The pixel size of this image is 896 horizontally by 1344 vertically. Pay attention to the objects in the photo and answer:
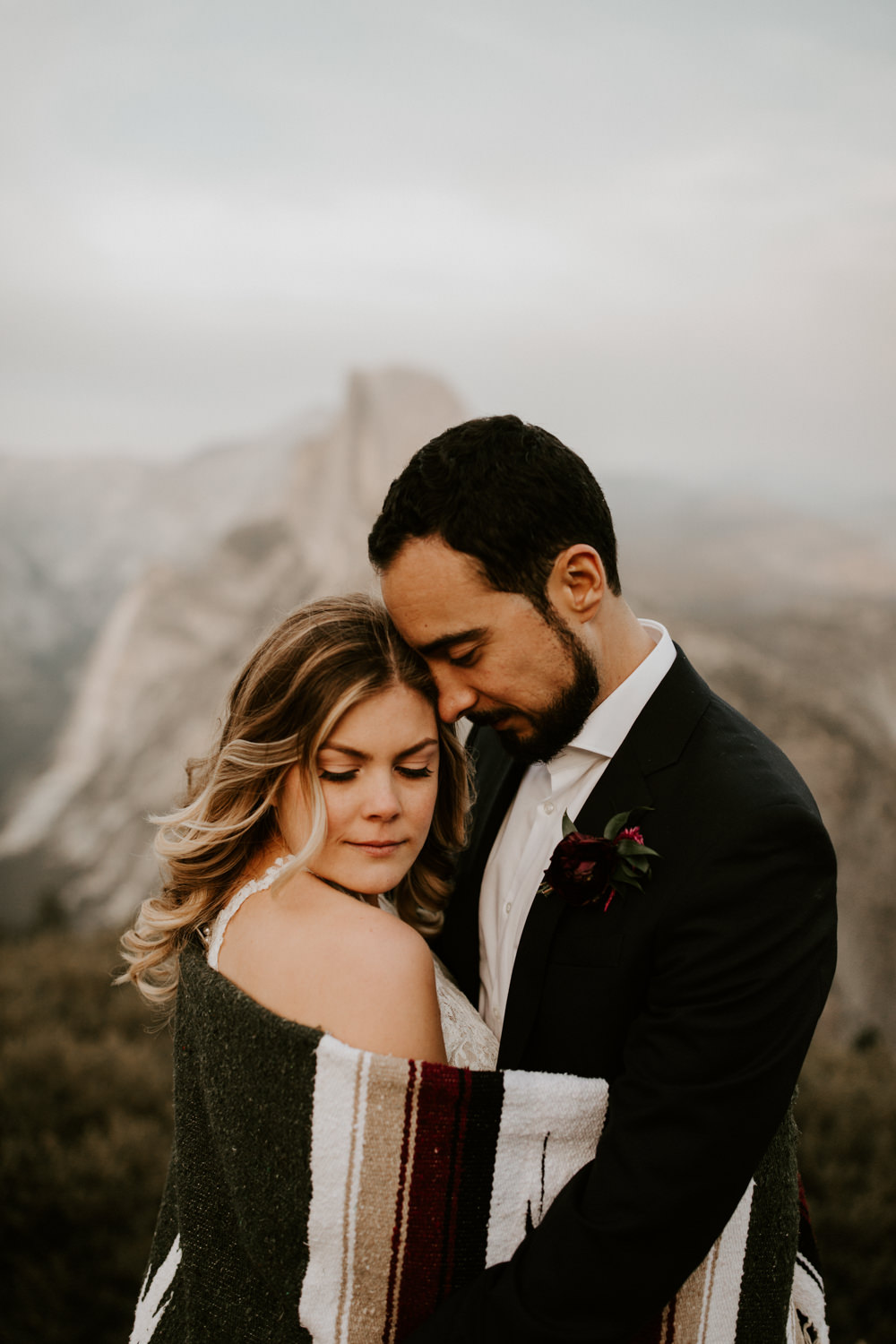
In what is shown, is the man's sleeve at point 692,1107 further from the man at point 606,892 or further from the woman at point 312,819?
the woman at point 312,819

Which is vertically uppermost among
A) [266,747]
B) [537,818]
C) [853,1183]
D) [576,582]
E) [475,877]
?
[576,582]

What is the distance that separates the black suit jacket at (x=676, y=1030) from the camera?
1.77 metres

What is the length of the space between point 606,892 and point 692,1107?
1.55 feet

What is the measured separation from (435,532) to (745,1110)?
1.43 metres

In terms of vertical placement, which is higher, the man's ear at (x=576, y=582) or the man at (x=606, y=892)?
the man's ear at (x=576, y=582)

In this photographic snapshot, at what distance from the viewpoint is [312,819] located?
2256 mm

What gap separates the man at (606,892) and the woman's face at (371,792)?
147 millimetres

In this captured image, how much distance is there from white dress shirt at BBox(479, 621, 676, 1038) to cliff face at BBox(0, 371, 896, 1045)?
6927 millimetres

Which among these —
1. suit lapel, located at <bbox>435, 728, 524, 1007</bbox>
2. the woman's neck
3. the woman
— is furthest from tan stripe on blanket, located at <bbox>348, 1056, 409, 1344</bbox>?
suit lapel, located at <bbox>435, 728, 524, 1007</bbox>

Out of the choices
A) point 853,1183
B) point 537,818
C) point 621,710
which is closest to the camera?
point 621,710

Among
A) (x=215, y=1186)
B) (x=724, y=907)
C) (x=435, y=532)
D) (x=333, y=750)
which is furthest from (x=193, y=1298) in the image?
(x=435, y=532)

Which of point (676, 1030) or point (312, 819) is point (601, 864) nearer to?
point (676, 1030)

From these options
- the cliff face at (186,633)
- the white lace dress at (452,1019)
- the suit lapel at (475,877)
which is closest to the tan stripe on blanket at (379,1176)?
the white lace dress at (452,1019)

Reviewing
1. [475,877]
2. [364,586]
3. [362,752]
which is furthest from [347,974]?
[364,586]
